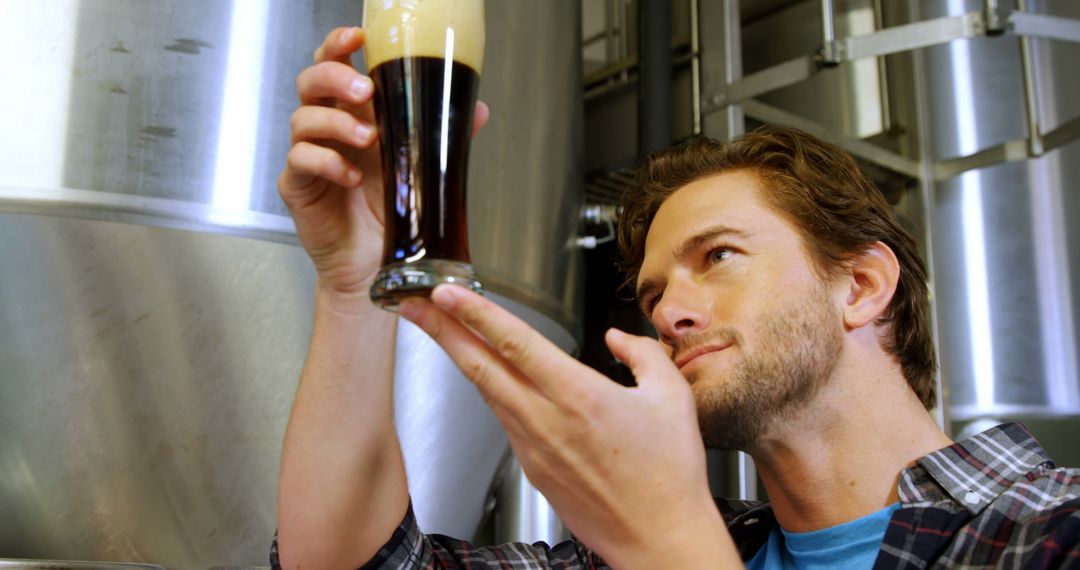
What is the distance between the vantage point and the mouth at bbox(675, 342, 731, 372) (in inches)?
37.9

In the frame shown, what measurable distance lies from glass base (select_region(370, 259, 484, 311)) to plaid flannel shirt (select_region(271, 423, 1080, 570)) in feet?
1.31

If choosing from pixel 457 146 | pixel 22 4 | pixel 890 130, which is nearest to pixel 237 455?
pixel 22 4

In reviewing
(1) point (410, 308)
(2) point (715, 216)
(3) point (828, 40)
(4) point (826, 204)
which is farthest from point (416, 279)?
(3) point (828, 40)

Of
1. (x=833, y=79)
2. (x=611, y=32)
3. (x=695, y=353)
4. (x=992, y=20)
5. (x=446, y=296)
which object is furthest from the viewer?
(x=611, y=32)

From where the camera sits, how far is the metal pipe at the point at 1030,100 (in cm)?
195

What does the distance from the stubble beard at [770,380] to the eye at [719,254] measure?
0.24 ft

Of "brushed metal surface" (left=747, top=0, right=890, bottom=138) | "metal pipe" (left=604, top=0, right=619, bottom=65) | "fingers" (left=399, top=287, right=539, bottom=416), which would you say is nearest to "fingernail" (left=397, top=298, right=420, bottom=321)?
"fingers" (left=399, top=287, right=539, bottom=416)

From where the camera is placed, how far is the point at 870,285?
3.67 ft

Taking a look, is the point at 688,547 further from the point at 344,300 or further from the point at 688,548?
the point at 344,300

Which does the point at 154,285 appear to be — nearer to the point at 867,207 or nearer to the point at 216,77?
the point at 216,77

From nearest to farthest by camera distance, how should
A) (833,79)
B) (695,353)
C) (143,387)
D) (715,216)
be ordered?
(695,353) < (715,216) < (143,387) < (833,79)

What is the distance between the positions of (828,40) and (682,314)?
3.70 feet

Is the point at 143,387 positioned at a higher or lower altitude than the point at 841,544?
higher

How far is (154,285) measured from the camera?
118cm
